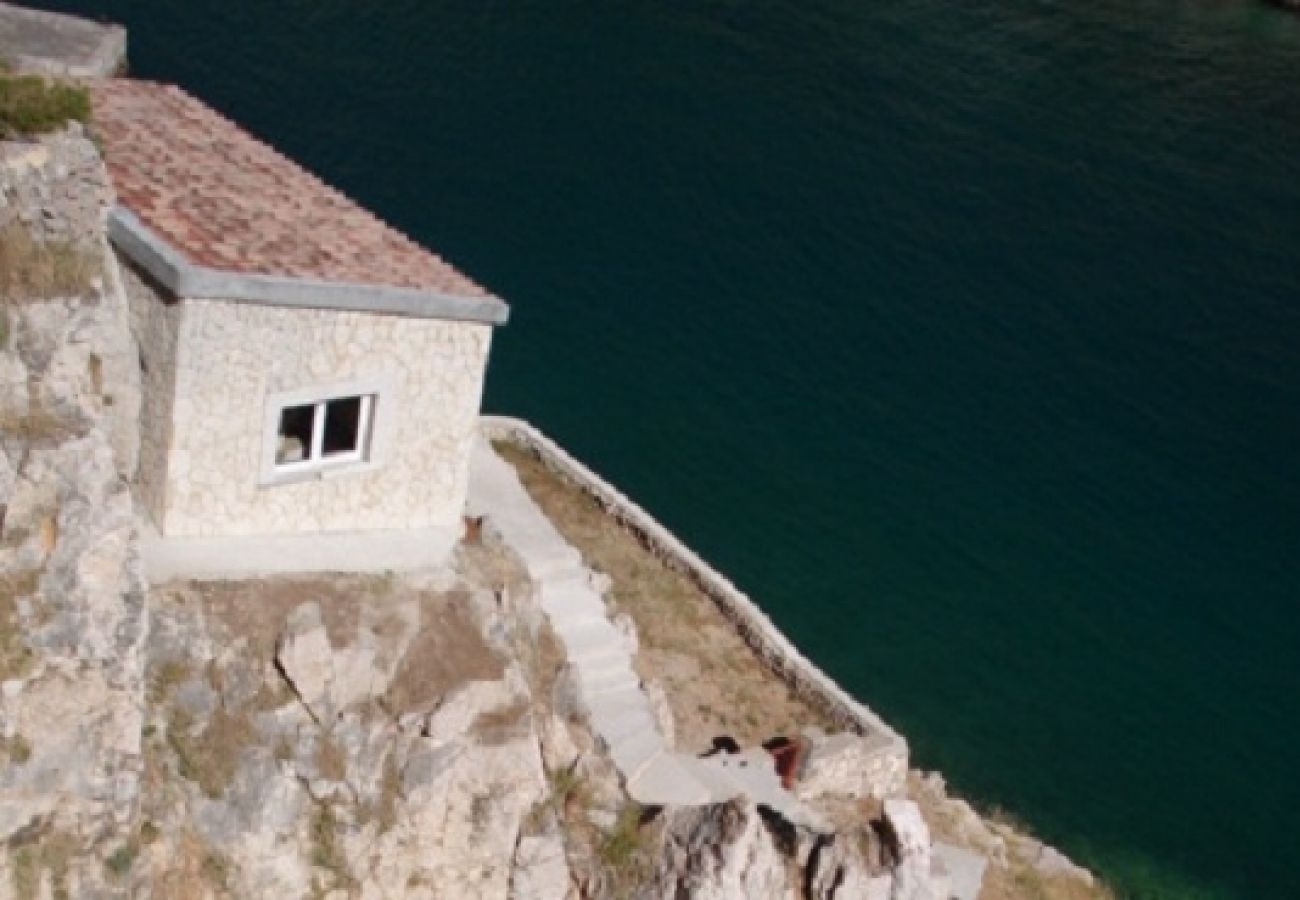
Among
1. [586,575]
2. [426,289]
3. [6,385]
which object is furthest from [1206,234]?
[6,385]

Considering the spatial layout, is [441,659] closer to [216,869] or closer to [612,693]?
[216,869]

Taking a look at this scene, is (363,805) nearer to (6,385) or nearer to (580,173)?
(6,385)

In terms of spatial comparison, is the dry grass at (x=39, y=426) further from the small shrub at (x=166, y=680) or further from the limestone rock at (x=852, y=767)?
the limestone rock at (x=852, y=767)

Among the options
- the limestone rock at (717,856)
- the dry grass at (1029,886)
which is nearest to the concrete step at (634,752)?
the limestone rock at (717,856)

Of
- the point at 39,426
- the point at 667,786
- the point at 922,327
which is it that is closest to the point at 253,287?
the point at 39,426

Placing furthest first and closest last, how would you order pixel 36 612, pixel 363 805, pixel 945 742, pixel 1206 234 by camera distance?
1. pixel 1206 234
2. pixel 945 742
3. pixel 363 805
4. pixel 36 612

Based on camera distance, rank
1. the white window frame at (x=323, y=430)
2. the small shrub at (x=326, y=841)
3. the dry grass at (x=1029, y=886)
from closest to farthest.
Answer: the white window frame at (x=323, y=430) → the small shrub at (x=326, y=841) → the dry grass at (x=1029, y=886)

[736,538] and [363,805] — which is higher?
[363,805]
